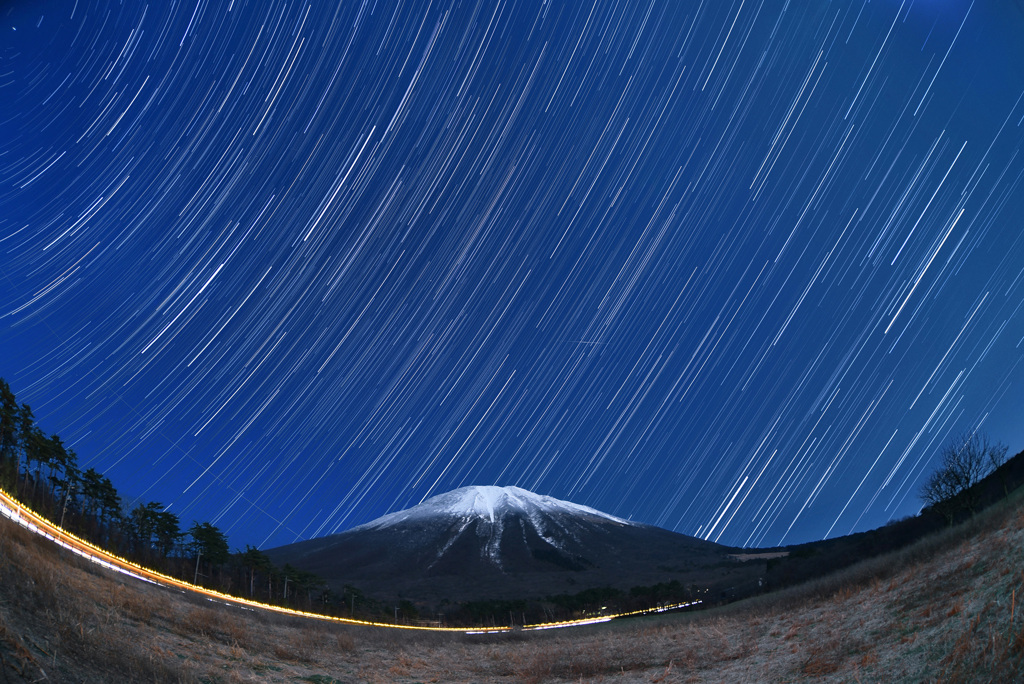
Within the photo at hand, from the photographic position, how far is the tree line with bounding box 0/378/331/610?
5309 cm

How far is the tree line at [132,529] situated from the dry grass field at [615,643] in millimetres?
47233

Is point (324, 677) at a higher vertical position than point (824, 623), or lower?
lower

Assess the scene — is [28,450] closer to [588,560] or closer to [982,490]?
[982,490]

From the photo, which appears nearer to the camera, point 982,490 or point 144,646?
point 144,646

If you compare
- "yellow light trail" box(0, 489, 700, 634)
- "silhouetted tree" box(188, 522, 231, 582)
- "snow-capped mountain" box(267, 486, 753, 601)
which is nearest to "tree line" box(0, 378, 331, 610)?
"silhouetted tree" box(188, 522, 231, 582)

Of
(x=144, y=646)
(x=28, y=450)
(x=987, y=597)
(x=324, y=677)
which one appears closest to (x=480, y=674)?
(x=324, y=677)

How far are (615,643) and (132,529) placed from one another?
7616 cm

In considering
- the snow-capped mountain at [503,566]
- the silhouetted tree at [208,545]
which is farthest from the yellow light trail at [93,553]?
the snow-capped mountain at [503,566]

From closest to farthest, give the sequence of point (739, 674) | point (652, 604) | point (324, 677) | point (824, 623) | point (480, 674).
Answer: point (739, 674) → point (324, 677) → point (824, 623) → point (480, 674) → point (652, 604)

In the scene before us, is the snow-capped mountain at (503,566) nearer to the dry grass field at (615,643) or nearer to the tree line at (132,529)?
the tree line at (132,529)

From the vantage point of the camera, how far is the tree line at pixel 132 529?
2090 inches

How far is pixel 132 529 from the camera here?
6800 cm

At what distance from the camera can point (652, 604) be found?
68.8 m

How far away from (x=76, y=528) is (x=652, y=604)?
7248cm
